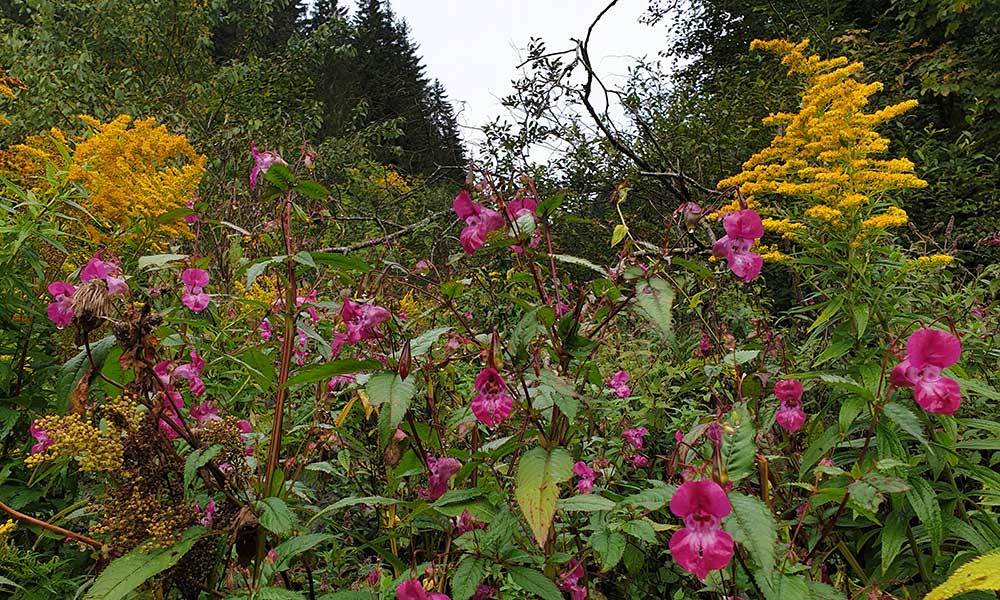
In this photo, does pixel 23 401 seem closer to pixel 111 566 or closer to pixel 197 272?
pixel 197 272

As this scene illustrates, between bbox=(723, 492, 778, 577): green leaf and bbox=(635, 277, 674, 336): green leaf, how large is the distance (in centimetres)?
24

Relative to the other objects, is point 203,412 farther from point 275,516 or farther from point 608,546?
point 608,546

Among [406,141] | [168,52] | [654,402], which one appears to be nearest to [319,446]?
[654,402]

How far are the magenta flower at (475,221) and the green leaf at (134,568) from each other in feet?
1.94

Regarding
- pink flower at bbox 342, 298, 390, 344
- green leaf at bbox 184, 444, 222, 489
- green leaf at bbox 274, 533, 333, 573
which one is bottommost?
green leaf at bbox 274, 533, 333, 573

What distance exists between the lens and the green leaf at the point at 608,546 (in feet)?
3.19

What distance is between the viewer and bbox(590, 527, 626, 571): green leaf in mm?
972

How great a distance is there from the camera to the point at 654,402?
6.96 ft

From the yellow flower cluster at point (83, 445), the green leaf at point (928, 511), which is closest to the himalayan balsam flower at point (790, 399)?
the green leaf at point (928, 511)

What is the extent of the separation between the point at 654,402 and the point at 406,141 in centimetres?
1444

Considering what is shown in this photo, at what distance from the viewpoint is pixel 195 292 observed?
1380 mm

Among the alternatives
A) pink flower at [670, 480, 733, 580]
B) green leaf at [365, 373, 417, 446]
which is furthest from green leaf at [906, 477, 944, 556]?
green leaf at [365, 373, 417, 446]

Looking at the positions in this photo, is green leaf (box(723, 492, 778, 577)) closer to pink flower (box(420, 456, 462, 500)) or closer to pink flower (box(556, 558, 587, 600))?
pink flower (box(556, 558, 587, 600))

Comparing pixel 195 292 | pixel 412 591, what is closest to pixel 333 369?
pixel 412 591
